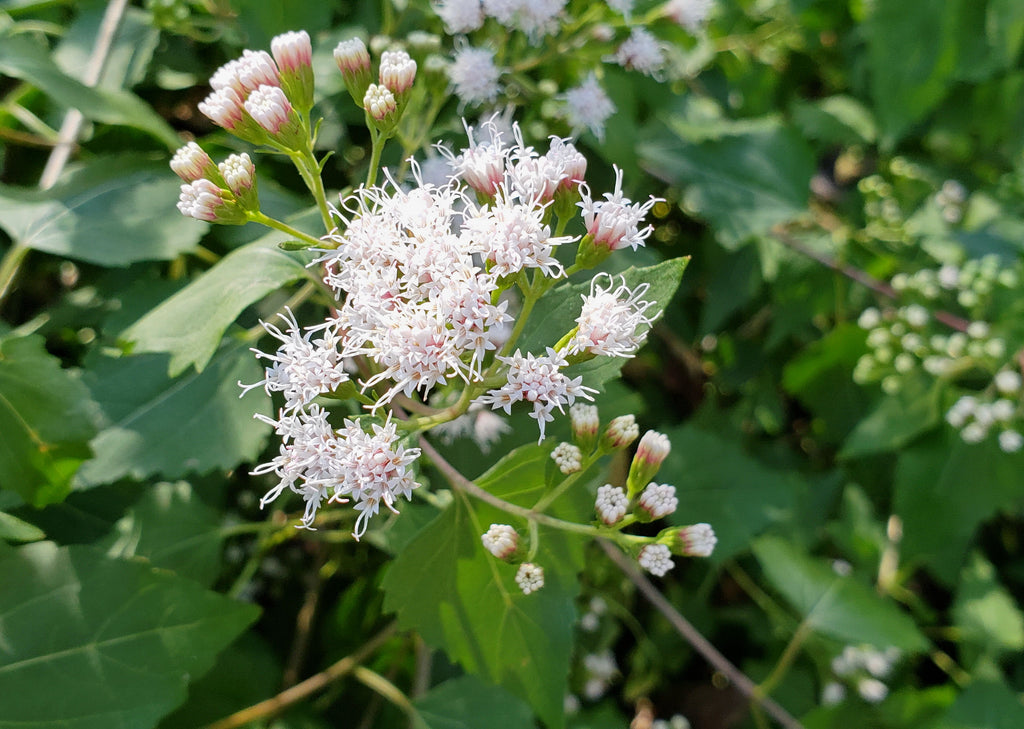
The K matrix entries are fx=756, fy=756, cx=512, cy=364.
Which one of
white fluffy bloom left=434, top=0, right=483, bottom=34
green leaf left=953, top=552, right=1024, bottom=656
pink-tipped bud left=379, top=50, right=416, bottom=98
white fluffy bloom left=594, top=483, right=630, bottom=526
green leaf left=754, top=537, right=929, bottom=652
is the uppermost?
pink-tipped bud left=379, top=50, right=416, bottom=98

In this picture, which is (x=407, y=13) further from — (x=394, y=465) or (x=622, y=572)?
(x=622, y=572)

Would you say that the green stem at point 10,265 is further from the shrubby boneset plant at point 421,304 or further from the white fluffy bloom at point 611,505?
the white fluffy bloom at point 611,505

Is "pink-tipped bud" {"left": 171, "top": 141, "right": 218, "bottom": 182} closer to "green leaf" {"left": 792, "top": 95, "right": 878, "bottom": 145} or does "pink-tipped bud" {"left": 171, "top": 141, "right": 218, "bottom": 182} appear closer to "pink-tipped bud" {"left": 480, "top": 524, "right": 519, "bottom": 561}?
"pink-tipped bud" {"left": 480, "top": 524, "right": 519, "bottom": 561}

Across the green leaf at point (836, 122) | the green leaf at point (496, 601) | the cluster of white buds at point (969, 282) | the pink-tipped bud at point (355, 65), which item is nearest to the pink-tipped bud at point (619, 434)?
the green leaf at point (496, 601)

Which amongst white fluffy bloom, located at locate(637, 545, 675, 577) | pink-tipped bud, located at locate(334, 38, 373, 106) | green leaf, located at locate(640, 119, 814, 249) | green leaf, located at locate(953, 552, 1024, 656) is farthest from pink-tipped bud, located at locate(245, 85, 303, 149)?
green leaf, located at locate(953, 552, 1024, 656)

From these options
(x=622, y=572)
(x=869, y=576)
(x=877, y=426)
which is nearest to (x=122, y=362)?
(x=622, y=572)

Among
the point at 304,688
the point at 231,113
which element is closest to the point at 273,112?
the point at 231,113

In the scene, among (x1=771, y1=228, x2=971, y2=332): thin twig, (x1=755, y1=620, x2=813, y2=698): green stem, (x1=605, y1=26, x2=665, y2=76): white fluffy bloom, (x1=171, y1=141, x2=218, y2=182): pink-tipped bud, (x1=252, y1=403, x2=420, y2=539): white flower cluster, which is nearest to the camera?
(x1=252, y1=403, x2=420, y2=539): white flower cluster
